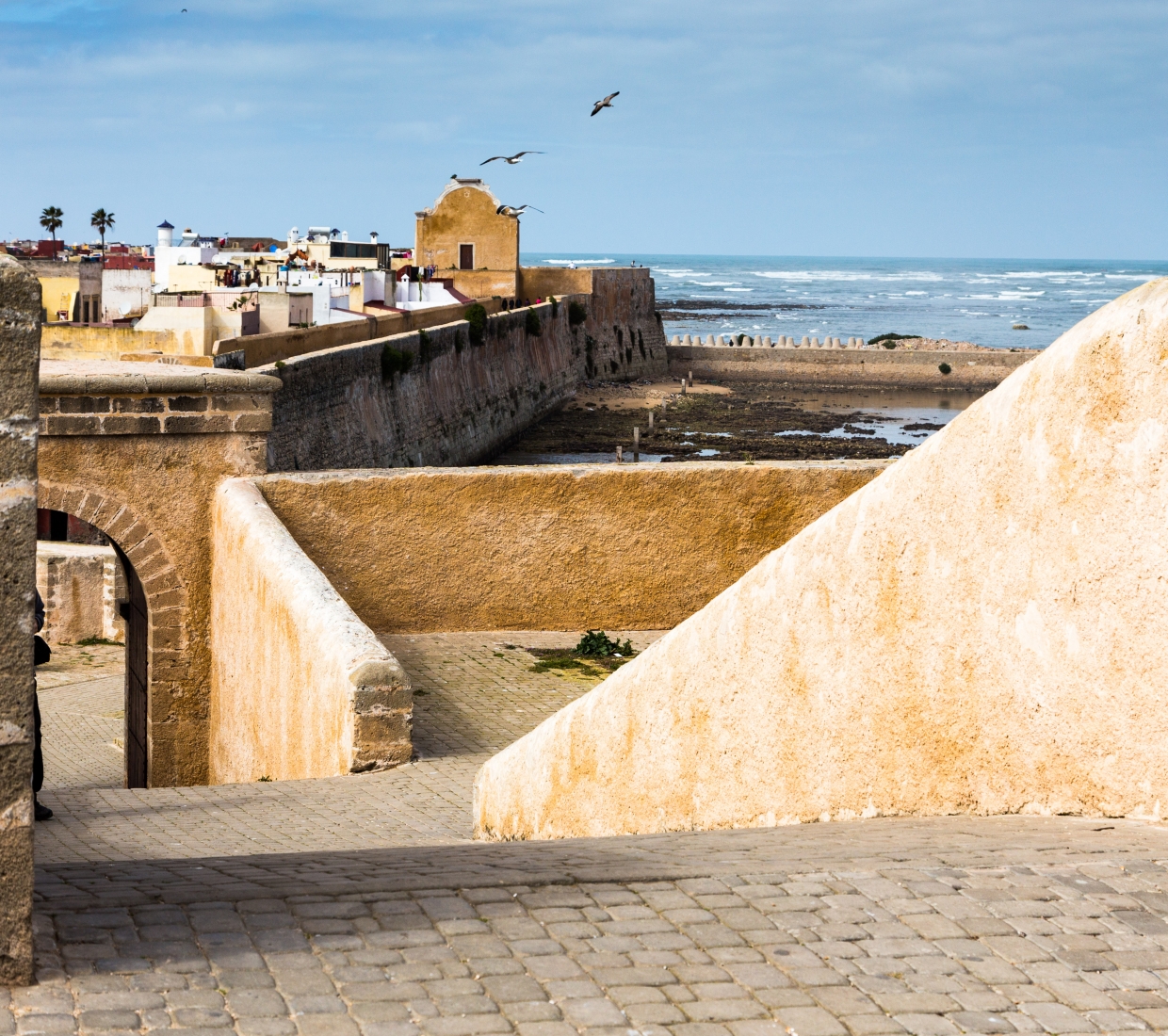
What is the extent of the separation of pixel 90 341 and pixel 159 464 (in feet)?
62.4

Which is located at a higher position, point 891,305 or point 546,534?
point 891,305

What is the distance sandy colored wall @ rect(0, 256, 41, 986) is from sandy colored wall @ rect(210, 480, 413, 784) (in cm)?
353

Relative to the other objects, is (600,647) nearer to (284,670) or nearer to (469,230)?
(284,670)

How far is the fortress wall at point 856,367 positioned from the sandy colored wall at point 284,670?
57.1 meters

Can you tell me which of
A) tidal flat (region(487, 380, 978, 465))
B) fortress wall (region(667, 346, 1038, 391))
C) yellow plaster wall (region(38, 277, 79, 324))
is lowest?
tidal flat (region(487, 380, 978, 465))

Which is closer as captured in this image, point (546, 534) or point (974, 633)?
point (974, 633)

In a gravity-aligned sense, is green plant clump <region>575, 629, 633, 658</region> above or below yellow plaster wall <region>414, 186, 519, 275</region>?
below

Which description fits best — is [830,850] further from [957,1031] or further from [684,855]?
[957,1031]

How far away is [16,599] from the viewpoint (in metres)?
3.18

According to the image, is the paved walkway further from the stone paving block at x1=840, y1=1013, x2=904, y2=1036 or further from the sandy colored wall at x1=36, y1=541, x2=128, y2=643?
the sandy colored wall at x1=36, y1=541, x2=128, y2=643

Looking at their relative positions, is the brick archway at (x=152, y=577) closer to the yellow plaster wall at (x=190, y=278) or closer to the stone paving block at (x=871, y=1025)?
the stone paving block at (x=871, y=1025)

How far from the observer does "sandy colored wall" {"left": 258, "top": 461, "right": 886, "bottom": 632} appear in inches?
396

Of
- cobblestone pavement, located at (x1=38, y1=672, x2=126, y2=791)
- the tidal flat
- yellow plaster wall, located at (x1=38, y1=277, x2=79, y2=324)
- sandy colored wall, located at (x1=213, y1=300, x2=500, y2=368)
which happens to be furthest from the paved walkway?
yellow plaster wall, located at (x1=38, y1=277, x2=79, y2=324)

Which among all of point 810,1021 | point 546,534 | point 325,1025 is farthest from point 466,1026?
point 546,534
